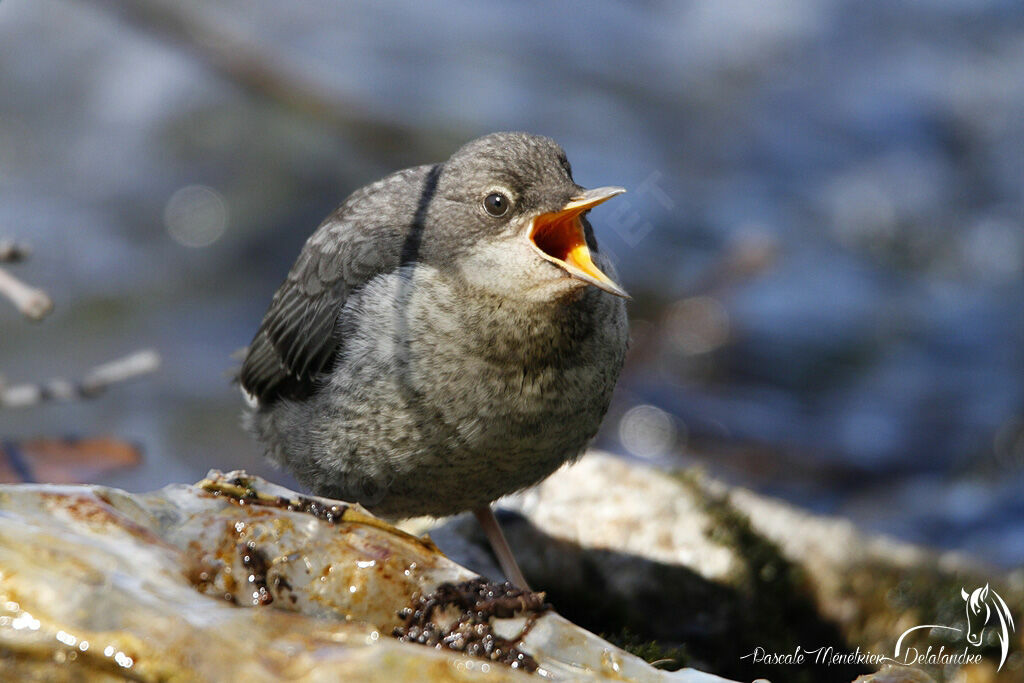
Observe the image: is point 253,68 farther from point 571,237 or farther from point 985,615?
point 985,615

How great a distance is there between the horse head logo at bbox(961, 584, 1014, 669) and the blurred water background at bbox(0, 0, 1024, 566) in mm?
1627

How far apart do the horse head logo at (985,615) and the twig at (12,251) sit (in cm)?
372

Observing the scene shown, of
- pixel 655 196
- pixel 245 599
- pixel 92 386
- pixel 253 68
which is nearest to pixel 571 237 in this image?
pixel 92 386

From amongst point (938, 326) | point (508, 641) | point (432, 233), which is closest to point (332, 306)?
point (432, 233)

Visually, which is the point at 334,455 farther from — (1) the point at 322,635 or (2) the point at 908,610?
(2) the point at 908,610

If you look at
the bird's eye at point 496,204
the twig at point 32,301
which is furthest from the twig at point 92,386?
the bird's eye at point 496,204

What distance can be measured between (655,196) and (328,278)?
11.1 feet

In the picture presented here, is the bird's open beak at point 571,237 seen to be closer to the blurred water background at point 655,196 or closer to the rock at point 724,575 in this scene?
the rock at point 724,575

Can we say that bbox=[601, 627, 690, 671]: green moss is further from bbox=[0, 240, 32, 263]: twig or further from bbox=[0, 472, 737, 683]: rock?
bbox=[0, 240, 32, 263]: twig

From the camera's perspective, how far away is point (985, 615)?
4.64 metres

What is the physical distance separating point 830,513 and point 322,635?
226 inches

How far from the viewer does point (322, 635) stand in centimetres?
245

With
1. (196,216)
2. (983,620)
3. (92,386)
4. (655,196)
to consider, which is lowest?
(983,620)

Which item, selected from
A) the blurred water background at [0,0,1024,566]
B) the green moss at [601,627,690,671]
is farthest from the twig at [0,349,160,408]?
the blurred water background at [0,0,1024,566]
